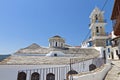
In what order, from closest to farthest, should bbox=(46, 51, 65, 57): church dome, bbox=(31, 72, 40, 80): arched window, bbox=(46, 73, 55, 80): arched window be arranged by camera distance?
bbox=(31, 72, 40, 80): arched window → bbox=(46, 73, 55, 80): arched window → bbox=(46, 51, 65, 57): church dome

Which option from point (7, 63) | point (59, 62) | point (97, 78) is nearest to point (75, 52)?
point (59, 62)

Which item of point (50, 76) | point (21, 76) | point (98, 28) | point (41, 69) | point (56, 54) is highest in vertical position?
point (98, 28)

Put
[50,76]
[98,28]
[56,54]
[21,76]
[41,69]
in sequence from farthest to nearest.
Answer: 1. [98,28]
2. [56,54]
3. [50,76]
4. [41,69]
5. [21,76]

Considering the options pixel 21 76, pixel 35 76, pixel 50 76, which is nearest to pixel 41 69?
pixel 35 76

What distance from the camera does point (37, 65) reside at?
65.8ft

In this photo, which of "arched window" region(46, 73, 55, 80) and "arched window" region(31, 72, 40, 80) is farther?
"arched window" region(46, 73, 55, 80)

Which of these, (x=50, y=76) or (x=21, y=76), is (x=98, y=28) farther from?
(x=21, y=76)

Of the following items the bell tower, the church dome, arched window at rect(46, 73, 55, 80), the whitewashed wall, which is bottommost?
arched window at rect(46, 73, 55, 80)

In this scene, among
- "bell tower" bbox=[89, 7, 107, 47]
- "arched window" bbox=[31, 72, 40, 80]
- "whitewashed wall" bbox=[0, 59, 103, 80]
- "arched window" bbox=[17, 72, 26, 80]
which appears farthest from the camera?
"bell tower" bbox=[89, 7, 107, 47]

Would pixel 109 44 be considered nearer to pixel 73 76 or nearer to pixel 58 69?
pixel 58 69

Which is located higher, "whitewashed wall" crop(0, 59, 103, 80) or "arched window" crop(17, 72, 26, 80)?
"whitewashed wall" crop(0, 59, 103, 80)

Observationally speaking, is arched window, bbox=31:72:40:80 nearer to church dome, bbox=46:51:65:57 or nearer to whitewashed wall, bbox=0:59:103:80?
whitewashed wall, bbox=0:59:103:80

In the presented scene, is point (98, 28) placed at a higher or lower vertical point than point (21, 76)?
higher

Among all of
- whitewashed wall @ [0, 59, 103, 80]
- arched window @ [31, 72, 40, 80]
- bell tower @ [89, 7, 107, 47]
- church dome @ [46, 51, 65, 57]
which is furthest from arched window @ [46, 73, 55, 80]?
bell tower @ [89, 7, 107, 47]
